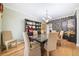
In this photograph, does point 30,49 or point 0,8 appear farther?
point 30,49

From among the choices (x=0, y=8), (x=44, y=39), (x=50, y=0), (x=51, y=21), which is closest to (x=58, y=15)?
(x=51, y=21)

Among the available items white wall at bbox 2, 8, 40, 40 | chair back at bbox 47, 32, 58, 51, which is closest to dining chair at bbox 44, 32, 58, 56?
chair back at bbox 47, 32, 58, 51

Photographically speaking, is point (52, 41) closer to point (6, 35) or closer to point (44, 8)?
point (44, 8)

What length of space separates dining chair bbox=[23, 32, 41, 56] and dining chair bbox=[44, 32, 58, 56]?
152 millimetres

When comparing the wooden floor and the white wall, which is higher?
the white wall

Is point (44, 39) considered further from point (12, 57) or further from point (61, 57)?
point (12, 57)

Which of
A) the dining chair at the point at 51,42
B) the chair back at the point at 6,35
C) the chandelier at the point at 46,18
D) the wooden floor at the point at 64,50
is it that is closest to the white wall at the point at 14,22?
the chair back at the point at 6,35

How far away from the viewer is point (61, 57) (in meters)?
1.84

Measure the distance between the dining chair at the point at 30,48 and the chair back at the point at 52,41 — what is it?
0.63 feet

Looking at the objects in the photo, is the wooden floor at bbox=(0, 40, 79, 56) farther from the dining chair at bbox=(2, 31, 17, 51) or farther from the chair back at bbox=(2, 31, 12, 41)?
the chair back at bbox=(2, 31, 12, 41)

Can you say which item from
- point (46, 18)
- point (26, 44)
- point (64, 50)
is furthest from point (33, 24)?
point (64, 50)

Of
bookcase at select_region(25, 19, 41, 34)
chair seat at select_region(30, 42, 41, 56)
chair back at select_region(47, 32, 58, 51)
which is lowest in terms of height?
chair seat at select_region(30, 42, 41, 56)

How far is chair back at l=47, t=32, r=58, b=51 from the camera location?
1.85 m

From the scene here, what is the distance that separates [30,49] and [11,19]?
577 mm
